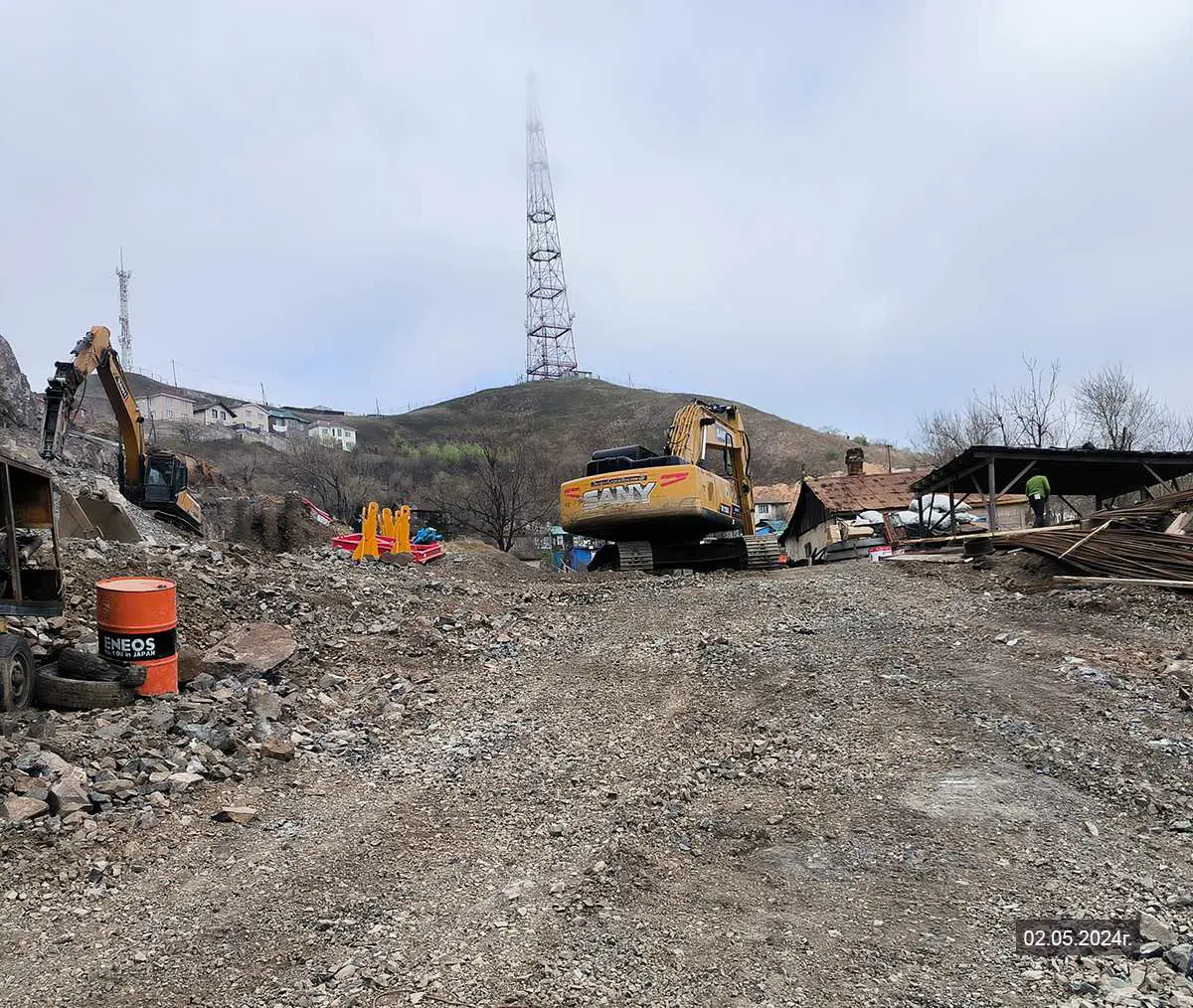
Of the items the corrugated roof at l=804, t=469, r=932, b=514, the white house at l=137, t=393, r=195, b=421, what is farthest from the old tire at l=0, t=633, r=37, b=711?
the white house at l=137, t=393, r=195, b=421

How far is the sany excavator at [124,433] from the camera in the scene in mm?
13680

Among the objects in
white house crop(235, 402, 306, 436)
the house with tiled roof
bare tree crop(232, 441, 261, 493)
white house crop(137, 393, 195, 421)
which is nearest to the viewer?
the house with tiled roof

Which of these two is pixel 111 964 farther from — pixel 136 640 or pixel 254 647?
pixel 254 647

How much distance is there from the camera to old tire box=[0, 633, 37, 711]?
5.64 metres

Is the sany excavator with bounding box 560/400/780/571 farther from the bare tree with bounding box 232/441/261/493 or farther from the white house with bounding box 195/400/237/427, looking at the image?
the white house with bounding box 195/400/237/427

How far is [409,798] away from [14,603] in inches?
156

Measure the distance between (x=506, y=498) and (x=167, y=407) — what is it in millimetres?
69825

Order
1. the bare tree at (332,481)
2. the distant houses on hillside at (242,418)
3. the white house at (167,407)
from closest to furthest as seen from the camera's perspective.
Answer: the bare tree at (332,481)
the distant houses on hillside at (242,418)
the white house at (167,407)

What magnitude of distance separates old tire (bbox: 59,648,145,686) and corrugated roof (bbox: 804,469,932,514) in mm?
23087

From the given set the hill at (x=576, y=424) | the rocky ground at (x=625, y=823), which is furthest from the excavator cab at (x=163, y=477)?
the hill at (x=576, y=424)

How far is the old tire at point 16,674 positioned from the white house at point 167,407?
88.0 metres

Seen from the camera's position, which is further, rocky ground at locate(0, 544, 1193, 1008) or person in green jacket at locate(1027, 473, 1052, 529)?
person in green jacket at locate(1027, 473, 1052, 529)

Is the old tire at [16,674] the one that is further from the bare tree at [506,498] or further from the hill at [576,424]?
the hill at [576,424]

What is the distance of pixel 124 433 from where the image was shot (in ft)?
59.0
